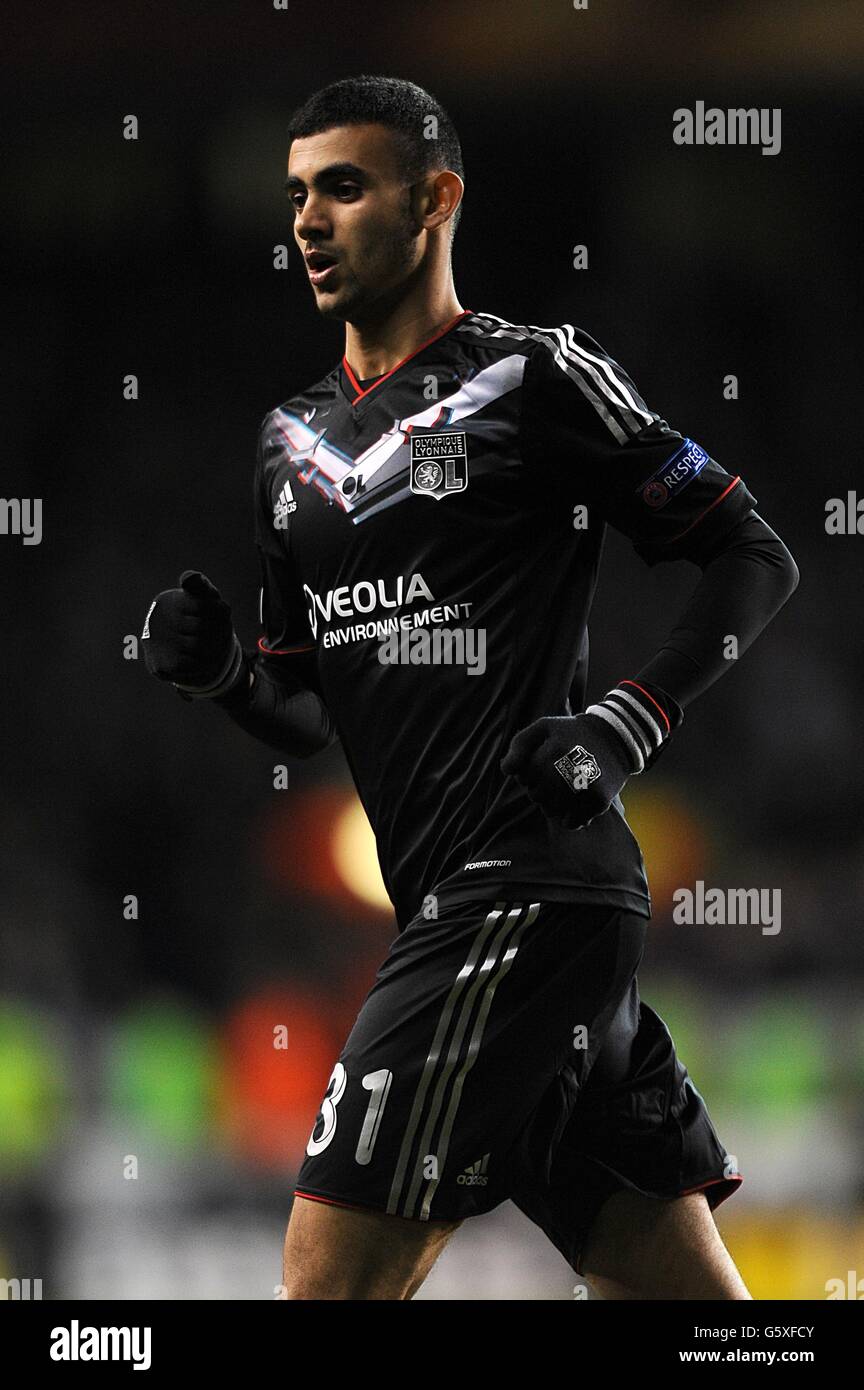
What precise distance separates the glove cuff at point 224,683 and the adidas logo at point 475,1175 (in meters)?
0.77

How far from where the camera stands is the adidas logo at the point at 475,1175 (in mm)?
1849

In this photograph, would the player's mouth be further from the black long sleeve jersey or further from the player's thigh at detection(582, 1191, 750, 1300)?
the player's thigh at detection(582, 1191, 750, 1300)

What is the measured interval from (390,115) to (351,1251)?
1510mm

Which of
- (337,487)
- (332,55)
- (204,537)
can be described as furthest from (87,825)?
(337,487)

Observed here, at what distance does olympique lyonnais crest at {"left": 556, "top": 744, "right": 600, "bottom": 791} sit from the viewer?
71.5 inches

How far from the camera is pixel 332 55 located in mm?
5176

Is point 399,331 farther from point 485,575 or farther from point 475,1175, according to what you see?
point 475,1175

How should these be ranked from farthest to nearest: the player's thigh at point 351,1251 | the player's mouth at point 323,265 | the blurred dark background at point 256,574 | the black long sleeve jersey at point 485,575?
the blurred dark background at point 256,574
the player's mouth at point 323,265
the black long sleeve jersey at point 485,575
the player's thigh at point 351,1251

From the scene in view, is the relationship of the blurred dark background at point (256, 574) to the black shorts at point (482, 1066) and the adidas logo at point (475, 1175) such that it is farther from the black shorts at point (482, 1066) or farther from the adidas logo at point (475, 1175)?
the adidas logo at point (475, 1175)

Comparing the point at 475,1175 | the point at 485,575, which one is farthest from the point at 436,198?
the point at 475,1175

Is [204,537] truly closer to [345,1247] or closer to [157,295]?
[157,295]

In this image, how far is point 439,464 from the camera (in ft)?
6.86

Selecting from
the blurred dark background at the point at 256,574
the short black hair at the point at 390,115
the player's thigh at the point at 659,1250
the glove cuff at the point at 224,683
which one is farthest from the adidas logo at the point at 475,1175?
the blurred dark background at the point at 256,574

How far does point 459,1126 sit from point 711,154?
4.67 meters
